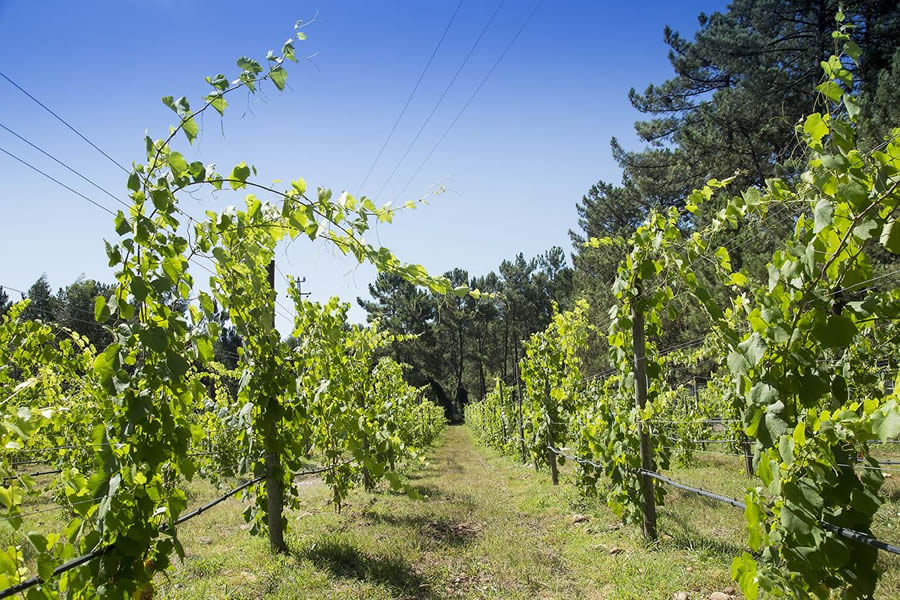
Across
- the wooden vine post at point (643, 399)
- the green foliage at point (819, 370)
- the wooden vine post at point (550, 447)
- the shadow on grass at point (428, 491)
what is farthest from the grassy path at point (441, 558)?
the green foliage at point (819, 370)

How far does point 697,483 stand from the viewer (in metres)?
8.16

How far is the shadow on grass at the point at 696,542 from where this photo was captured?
14.6 ft

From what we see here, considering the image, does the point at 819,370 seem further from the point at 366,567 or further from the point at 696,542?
A: the point at 366,567

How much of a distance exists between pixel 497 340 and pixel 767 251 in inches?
1423

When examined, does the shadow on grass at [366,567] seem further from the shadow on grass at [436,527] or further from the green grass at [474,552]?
the shadow on grass at [436,527]

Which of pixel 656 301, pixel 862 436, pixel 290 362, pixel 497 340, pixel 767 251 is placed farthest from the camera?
pixel 497 340

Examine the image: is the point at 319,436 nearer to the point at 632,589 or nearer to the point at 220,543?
the point at 220,543

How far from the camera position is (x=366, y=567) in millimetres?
4605

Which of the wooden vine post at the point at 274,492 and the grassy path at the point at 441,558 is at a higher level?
the wooden vine post at the point at 274,492

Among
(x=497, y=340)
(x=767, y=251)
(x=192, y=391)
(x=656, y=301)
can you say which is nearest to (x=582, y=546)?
(x=656, y=301)

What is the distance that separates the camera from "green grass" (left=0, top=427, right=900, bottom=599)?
159 inches

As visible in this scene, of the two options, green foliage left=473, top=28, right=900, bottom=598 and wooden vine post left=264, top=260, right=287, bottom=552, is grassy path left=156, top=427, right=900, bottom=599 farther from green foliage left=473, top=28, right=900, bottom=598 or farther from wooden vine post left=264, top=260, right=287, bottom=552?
green foliage left=473, top=28, right=900, bottom=598

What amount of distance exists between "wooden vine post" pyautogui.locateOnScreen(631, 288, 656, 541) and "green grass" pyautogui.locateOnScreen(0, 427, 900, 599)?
0.64 feet

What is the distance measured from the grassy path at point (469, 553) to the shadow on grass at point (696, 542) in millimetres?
16
